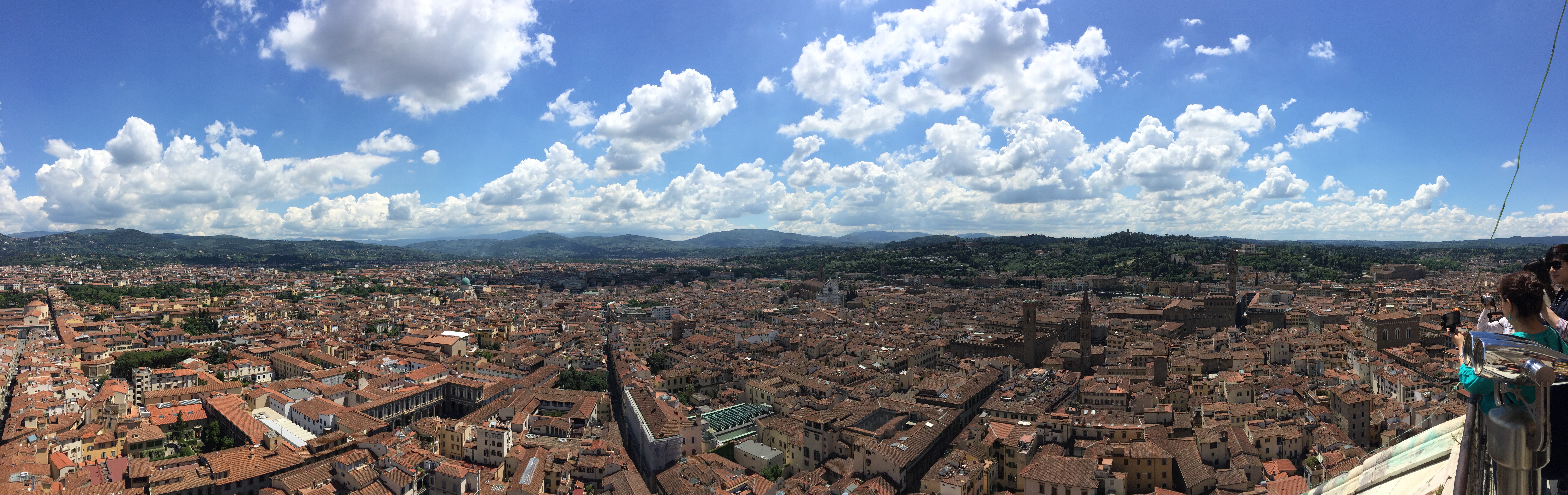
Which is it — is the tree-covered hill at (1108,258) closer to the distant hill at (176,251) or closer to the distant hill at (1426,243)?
the distant hill at (1426,243)

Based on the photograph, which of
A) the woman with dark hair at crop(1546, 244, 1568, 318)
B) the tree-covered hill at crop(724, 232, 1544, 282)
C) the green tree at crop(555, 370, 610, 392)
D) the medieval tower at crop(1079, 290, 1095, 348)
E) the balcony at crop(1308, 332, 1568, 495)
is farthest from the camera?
the tree-covered hill at crop(724, 232, 1544, 282)

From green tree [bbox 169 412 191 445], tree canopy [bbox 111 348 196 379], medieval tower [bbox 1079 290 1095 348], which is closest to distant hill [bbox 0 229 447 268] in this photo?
tree canopy [bbox 111 348 196 379]

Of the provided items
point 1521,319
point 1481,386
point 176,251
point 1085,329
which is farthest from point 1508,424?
point 176,251

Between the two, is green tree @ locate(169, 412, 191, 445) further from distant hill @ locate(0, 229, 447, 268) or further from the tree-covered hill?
distant hill @ locate(0, 229, 447, 268)

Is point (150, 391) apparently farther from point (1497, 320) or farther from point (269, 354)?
point (1497, 320)

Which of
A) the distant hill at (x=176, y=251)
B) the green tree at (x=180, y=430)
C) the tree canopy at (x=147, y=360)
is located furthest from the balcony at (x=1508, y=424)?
the distant hill at (x=176, y=251)

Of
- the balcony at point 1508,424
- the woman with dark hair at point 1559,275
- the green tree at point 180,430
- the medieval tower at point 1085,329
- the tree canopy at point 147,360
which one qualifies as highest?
the woman with dark hair at point 1559,275
